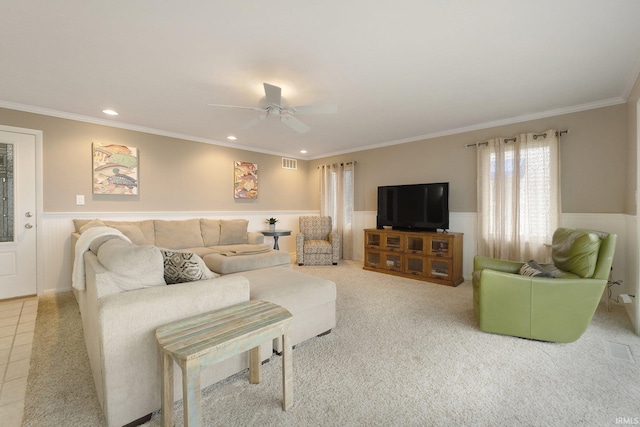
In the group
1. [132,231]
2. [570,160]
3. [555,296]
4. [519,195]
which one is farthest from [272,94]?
[570,160]

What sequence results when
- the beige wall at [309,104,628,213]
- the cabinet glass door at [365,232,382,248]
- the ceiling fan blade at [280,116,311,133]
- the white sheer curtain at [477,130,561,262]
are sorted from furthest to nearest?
the cabinet glass door at [365,232,382,248] → the white sheer curtain at [477,130,561,262] → the beige wall at [309,104,628,213] → the ceiling fan blade at [280,116,311,133]

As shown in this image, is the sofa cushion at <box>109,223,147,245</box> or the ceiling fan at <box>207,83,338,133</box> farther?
the sofa cushion at <box>109,223,147,245</box>

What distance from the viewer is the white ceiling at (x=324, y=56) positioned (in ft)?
5.91

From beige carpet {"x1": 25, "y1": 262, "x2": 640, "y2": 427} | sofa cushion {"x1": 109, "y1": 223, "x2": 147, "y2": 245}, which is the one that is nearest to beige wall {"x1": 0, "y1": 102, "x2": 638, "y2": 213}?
sofa cushion {"x1": 109, "y1": 223, "x2": 147, "y2": 245}

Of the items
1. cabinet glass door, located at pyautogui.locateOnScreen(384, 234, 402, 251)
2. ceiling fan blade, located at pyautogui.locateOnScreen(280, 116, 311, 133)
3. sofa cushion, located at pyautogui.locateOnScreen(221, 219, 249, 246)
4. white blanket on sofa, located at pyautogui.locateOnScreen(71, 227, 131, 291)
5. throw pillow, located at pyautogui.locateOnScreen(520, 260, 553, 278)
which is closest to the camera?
white blanket on sofa, located at pyautogui.locateOnScreen(71, 227, 131, 291)

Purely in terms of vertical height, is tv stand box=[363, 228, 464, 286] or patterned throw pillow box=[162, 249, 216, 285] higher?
patterned throw pillow box=[162, 249, 216, 285]

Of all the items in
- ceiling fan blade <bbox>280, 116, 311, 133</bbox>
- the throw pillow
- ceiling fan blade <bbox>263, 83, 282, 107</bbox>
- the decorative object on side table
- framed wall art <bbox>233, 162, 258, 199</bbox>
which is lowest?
the throw pillow

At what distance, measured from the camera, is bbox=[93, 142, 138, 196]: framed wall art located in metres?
3.96

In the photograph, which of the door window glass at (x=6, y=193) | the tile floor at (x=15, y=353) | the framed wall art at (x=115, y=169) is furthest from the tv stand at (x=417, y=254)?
the door window glass at (x=6, y=193)

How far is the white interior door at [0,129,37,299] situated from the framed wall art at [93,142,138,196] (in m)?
0.65

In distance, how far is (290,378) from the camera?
1564 mm

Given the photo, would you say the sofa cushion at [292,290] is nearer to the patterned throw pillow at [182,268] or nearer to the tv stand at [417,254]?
the patterned throw pillow at [182,268]

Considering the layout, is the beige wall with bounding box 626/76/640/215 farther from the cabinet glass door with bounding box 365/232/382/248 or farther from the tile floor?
the tile floor

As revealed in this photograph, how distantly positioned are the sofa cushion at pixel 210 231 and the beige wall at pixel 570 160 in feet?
11.3
